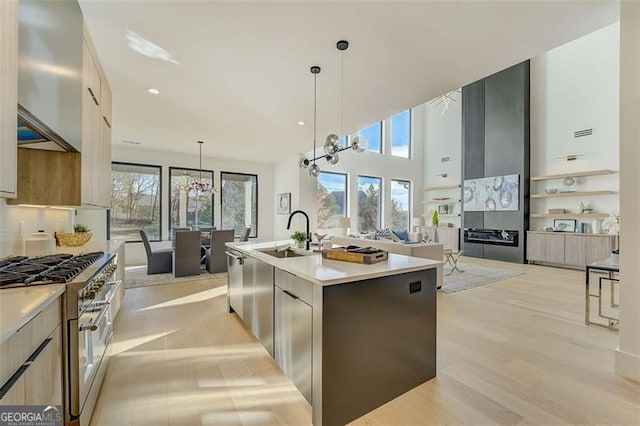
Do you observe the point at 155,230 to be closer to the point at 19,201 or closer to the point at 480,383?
the point at 19,201

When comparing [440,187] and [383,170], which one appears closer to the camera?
[440,187]

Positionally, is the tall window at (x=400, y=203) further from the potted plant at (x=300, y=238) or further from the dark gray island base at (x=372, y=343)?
the dark gray island base at (x=372, y=343)

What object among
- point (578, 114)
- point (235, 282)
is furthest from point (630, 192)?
point (578, 114)

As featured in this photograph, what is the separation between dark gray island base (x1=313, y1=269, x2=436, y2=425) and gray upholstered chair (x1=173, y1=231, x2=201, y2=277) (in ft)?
14.6

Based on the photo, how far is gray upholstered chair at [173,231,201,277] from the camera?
520cm

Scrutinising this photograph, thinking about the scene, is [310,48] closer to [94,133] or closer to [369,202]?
[94,133]

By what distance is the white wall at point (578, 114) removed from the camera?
593 centimetres

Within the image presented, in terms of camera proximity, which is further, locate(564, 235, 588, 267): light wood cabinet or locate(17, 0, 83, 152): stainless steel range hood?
locate(564, 235, 588, 267): light wood cabinet

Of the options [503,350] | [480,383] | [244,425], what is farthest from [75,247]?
[503,350]

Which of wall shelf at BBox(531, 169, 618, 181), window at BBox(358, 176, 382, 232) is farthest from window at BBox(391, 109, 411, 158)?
wall shelf at BBox(531, 169, 618, 181)

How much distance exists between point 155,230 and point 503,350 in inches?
293

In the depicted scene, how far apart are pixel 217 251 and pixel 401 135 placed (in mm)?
7965

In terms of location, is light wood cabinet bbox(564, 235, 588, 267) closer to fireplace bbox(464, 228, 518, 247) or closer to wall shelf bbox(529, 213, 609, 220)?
wall shelf bbox(529, 213, 609, 220)

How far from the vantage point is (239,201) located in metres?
8.30
